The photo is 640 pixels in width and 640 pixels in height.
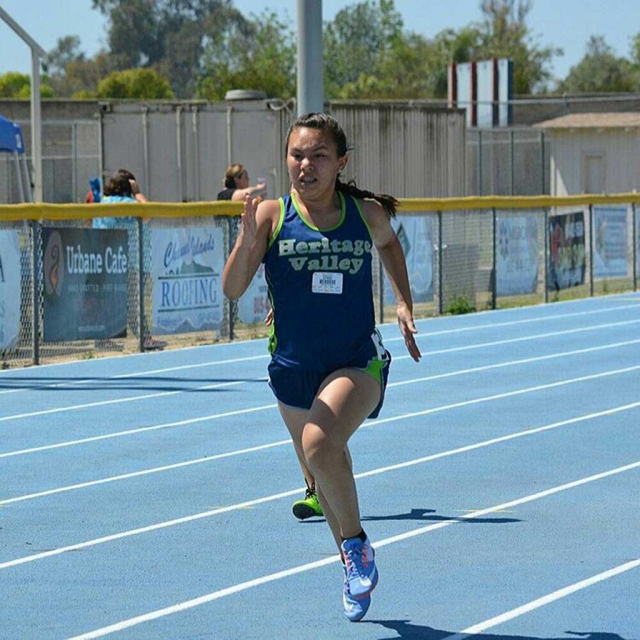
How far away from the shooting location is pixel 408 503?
27.9ft

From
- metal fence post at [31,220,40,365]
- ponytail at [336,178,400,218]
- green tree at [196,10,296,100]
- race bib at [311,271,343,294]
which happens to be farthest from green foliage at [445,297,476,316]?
green tree at [196,10,296,100]

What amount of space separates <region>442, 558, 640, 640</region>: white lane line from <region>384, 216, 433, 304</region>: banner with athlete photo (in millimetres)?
14007

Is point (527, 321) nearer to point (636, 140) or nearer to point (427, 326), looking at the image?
point (427, 326)

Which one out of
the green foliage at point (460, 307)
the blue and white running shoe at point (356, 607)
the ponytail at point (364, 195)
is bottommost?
the blue and white running shoe at point (356, 607)

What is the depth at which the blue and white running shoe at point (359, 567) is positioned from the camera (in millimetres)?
5801

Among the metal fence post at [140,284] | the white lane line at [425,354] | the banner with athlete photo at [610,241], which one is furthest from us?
the banner with athlete photo at [610,241]

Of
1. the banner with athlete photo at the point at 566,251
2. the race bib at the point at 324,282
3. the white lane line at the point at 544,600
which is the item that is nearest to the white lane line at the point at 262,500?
the race bib at the point at 324,282

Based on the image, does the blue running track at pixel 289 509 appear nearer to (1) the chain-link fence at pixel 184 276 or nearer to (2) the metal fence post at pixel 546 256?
(1) the chain-link fence at pixel 184 276

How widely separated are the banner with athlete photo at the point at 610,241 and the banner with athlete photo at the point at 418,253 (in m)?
4.87

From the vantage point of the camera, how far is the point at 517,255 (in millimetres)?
23266

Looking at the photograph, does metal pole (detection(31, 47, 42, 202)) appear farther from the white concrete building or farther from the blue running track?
the white concrete building

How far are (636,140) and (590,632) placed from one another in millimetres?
40080

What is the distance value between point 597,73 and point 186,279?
10717 centimetres

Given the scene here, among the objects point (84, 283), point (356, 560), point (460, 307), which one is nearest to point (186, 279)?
point (84, 283)
